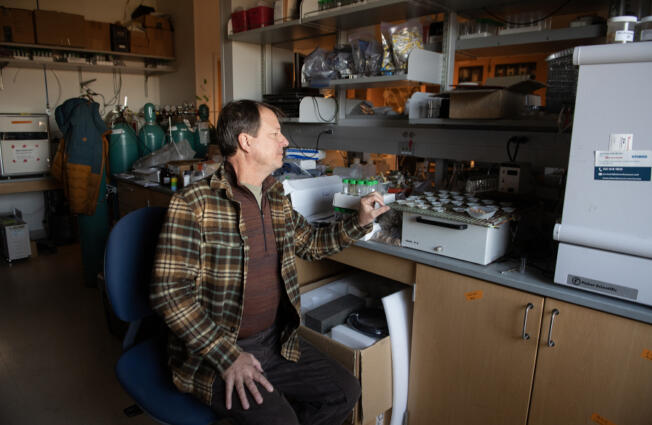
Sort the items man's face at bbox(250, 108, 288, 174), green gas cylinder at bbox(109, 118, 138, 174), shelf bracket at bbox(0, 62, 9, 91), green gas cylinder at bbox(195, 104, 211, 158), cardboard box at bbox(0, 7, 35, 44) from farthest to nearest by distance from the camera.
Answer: shelf bracket at bbox(0, 62, 9, 91) < cardboard box at bbox(0, 7, 35, 44) < green gas cylinder at bbox(195, 104, 211, 158) < green gas cylinder at bbox(109, 118, 138, 174) < man's face at bbox(250, 108, 288, 174)

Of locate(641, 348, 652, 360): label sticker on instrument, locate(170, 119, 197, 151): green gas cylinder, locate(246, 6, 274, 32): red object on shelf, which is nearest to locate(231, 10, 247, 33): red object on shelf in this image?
locate(246, 6, 274, 32): red object on shelf

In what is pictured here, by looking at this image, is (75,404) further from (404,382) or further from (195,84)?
(195,84)

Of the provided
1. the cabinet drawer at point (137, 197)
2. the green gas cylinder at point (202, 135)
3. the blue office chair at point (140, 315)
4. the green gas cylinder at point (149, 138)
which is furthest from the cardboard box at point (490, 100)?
the green gas cylinder at point (149, 138)

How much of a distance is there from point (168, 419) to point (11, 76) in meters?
4.71

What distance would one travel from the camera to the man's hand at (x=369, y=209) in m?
1.57

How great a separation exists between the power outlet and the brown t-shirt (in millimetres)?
1182

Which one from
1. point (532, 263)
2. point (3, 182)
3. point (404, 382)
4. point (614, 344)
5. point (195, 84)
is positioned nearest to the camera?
point (614, 344)

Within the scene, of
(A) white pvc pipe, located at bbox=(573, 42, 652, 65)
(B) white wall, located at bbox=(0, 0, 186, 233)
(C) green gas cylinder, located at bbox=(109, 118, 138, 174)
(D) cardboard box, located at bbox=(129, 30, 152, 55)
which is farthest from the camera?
(D) cardboard box, located at bbox=(129, 30, 152, 55)

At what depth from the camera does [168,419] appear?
1.19m

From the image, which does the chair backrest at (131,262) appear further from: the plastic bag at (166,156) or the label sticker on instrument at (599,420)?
the plastic bag at (166,156)

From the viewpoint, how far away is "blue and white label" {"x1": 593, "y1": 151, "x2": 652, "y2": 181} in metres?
1.08

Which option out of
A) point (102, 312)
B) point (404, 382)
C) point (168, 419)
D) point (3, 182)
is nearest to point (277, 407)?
point (168, 419)

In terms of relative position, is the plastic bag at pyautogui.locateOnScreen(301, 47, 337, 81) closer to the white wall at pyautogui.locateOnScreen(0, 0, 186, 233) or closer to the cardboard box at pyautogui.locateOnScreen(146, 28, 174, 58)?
the white wall at pyautogui.locateOnScreen(0, 0, 186, 233)

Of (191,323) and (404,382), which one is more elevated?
(191,323)
